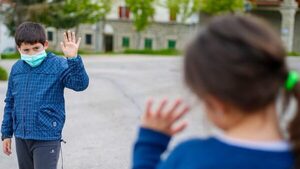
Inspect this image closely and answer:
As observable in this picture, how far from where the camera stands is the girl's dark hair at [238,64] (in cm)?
135

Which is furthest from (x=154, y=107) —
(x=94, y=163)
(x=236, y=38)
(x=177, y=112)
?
(x=94, y=163)

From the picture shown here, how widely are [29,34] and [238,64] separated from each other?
2.46 metres

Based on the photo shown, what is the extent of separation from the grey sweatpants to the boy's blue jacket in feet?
0.17

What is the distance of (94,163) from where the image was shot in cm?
626

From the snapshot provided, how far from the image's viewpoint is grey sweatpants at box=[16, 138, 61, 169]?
3.62m

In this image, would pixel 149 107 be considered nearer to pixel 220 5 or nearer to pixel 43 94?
pixel 43 94

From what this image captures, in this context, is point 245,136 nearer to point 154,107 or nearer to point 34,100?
point 154,107

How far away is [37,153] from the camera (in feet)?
11.9

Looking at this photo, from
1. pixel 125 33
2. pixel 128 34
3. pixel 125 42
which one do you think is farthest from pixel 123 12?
pixel 125 42

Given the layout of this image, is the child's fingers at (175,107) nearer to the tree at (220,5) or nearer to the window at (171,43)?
the tree at (220,5)

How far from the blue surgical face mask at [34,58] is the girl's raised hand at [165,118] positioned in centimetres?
213

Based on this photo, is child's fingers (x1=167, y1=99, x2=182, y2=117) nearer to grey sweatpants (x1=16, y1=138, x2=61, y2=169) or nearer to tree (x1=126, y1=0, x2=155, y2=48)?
grey sweatpants (x1=16, y1=138, x2=61, y2=169)

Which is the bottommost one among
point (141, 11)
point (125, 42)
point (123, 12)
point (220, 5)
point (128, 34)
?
point (125, 42)

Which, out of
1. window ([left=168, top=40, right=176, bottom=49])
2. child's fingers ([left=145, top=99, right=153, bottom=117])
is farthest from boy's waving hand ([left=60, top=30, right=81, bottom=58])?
window ([left=168, top=40, right=176, bottom=49])
